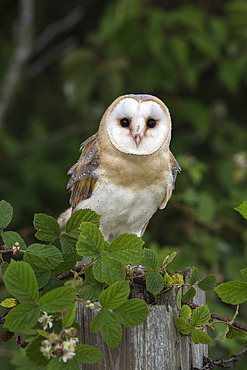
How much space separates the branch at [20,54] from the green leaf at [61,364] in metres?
4.87

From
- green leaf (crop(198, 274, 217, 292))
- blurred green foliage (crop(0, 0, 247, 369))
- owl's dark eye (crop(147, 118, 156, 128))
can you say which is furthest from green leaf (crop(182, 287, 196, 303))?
blurred green foliage (crop(0, 0, 247, 369))

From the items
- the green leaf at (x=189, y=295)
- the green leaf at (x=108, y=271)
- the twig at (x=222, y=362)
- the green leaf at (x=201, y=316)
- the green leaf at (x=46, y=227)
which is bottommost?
the twig at (x=222, y=362)

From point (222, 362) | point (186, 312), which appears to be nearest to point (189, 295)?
point (186, 312)

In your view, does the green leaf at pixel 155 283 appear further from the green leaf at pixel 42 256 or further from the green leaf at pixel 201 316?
the green leaf at pixel 42 256

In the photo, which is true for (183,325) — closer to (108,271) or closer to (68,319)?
(108,271)

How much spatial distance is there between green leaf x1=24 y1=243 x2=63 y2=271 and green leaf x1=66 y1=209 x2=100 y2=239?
0.35 feet

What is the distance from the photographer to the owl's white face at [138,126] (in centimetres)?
255

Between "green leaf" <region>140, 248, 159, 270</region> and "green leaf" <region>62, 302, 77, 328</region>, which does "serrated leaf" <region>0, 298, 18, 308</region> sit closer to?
"green leaf" <region>62, 302, 77, 328</region>

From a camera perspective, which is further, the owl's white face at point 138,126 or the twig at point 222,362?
the owl's white face at point 138,126

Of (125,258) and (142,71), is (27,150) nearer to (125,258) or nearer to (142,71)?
(142,71)

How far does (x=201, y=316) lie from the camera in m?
1.56

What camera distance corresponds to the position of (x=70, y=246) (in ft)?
5.19

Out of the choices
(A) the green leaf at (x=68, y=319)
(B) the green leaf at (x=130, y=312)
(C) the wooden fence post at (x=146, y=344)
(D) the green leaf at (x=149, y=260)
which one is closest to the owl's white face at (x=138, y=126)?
(D) the green leaf at (x=149, y=260)

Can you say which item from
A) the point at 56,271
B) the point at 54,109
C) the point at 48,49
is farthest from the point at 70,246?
the point at 48,49
